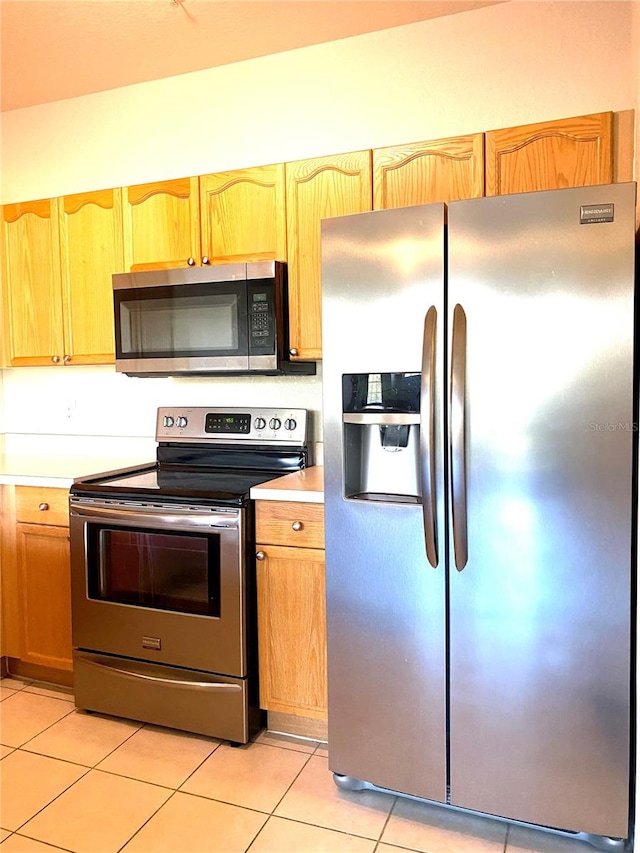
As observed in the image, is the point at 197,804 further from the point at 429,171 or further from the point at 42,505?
the point at 429,171

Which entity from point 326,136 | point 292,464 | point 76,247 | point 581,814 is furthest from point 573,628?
point 76,247

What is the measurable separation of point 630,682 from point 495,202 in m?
1.26

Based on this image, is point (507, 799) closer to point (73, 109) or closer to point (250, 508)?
point (250, 508)

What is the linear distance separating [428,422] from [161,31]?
1918 millimetres

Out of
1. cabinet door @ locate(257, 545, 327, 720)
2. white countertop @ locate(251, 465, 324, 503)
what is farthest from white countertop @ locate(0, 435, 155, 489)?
cabinet door @ locate(257, 545, 327, 720)

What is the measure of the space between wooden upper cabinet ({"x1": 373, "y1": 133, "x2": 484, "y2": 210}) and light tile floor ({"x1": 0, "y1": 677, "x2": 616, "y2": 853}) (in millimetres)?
1926

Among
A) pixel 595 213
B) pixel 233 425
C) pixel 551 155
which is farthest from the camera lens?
pixel 233 425

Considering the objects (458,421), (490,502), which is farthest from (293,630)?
(458,421)

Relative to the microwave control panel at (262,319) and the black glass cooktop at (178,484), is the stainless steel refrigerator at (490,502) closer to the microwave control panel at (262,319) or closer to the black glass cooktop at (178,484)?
the black glass cooktop at (178,484)

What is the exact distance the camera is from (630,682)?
5.37ft

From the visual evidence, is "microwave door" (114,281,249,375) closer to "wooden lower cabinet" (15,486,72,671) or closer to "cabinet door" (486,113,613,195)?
"wooden lower cabinet" (15,486,72,671)

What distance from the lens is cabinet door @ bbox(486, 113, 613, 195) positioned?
2.04 meters

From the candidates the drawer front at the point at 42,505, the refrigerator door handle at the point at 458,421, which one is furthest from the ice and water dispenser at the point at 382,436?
the drawer front at the point at 42,505

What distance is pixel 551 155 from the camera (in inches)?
82.4
